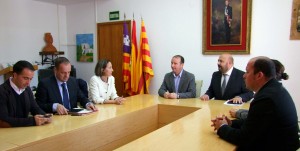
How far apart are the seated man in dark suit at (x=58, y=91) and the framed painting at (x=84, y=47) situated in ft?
10.3

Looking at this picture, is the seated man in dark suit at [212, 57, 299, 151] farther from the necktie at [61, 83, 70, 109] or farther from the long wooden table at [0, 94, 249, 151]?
the necktie at [61, 83, 70, 109]

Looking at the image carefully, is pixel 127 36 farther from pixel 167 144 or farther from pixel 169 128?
pixel 167 144

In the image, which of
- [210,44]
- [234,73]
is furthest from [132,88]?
[234,73]

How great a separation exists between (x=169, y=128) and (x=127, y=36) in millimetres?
3252

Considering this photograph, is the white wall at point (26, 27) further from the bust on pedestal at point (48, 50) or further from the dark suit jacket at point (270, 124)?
the dark suit jacket at point (270, 124)

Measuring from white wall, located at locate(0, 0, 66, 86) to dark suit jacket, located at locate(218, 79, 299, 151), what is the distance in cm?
470

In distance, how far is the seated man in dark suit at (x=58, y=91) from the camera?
8.05 ft

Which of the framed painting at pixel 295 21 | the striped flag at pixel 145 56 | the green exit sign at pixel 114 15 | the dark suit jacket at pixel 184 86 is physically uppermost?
the green exit sign at pixel 114 15

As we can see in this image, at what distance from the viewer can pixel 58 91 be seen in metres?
2.58

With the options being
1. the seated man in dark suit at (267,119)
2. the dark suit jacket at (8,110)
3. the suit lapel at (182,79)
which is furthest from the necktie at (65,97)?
the seated man in dark suit at (267,119)

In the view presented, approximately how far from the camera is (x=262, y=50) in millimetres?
3895

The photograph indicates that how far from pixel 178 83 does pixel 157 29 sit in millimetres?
1623

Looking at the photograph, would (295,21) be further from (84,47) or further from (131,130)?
(84,47)

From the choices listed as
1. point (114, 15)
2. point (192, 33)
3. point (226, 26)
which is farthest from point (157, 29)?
point (226, 26)
